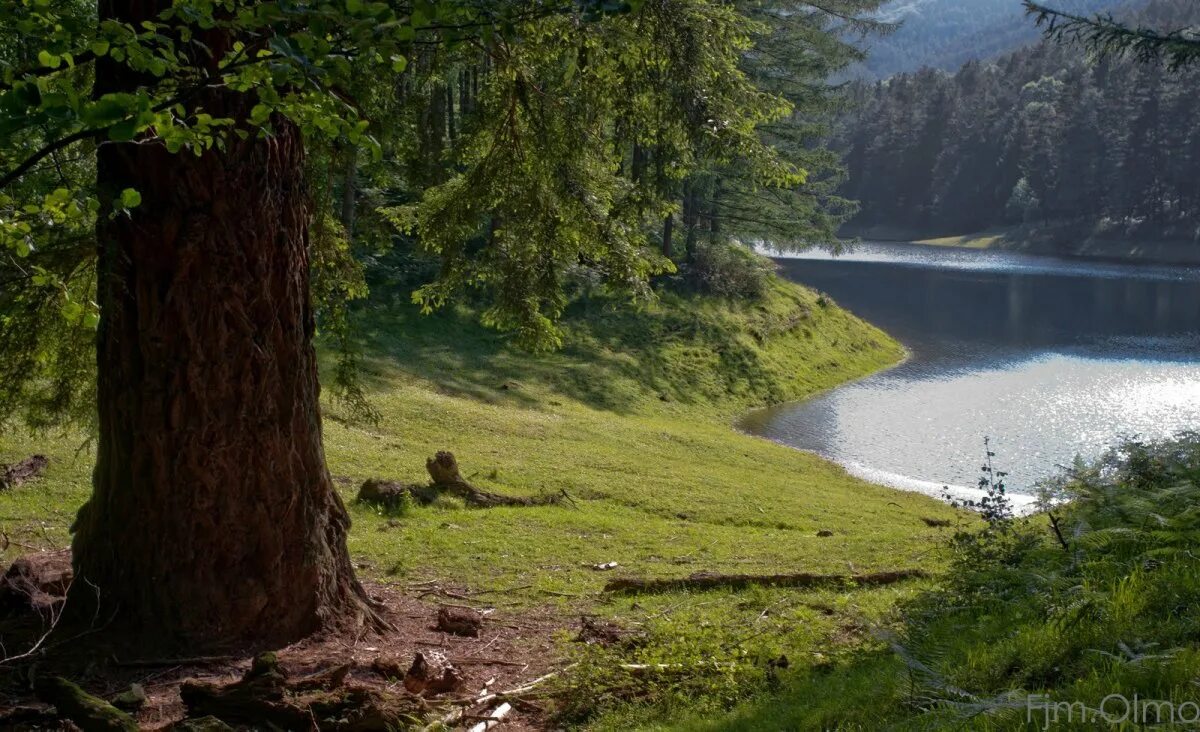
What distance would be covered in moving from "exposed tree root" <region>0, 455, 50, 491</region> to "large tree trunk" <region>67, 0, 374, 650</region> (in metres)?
6.78

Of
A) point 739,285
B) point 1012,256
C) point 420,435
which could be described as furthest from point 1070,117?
point 420,435

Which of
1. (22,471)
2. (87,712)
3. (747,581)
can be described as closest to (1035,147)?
(747,581)

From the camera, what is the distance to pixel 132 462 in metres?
5.84

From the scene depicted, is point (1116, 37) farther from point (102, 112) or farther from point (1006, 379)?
point (1006, 379)

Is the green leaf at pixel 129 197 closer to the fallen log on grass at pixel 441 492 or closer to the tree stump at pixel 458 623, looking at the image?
the tree stump at pixel 458 623

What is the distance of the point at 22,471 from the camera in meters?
12.4

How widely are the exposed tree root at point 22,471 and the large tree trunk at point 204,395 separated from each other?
678 cm

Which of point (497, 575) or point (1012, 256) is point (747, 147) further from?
point (1012, 256)

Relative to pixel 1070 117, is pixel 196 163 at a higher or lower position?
lower

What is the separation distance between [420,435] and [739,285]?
72.9ft

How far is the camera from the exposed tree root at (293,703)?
199 inches

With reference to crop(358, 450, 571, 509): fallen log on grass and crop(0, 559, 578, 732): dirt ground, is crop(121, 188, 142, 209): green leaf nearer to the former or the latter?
crop(0, 559, 578, 732): dirt ground

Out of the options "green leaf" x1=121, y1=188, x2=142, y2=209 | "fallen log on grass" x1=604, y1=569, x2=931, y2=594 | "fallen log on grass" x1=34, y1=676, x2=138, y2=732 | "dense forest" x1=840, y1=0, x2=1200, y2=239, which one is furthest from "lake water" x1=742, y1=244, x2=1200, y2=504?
"dense forest" x1=840, y1=0, x2=1200, y2=239

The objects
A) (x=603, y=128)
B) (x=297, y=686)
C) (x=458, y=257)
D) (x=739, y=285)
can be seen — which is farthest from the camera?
(x=739, y=285)
